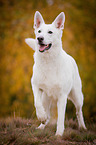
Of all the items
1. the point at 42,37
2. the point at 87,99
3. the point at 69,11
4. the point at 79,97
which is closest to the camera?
the point at 42,37

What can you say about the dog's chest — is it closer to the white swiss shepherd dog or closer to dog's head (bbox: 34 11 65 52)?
the white swiss shepherd dog

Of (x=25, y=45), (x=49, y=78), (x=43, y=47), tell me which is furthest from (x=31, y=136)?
(x=25, y=45)

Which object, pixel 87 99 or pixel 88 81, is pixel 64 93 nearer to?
pixel 87 99

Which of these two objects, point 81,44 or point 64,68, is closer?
point 64,68

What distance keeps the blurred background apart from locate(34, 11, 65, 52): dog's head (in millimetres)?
5172

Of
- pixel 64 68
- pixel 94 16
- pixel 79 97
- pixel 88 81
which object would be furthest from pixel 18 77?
pixel 64 68

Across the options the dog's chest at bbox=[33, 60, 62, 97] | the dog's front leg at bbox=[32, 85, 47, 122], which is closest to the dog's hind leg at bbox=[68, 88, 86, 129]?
the dog's chest at bbox=[33, 60, 62, 97]

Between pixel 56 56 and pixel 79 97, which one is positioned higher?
pixel 56 56

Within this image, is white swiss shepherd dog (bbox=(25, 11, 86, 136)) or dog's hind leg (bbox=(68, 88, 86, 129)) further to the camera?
dog's hind leg (bbox=(68, 88, 86, 129))

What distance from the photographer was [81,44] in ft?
33.2

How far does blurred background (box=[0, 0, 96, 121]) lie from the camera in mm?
9633

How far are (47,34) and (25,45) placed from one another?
6338 millimetres

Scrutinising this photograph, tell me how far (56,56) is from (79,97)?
143cm

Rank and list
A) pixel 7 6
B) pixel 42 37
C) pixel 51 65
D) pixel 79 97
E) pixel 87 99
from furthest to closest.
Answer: pixel 7 6
pixel 87 99
pixel 79 97
pixel 51 65
pixel 42 37
